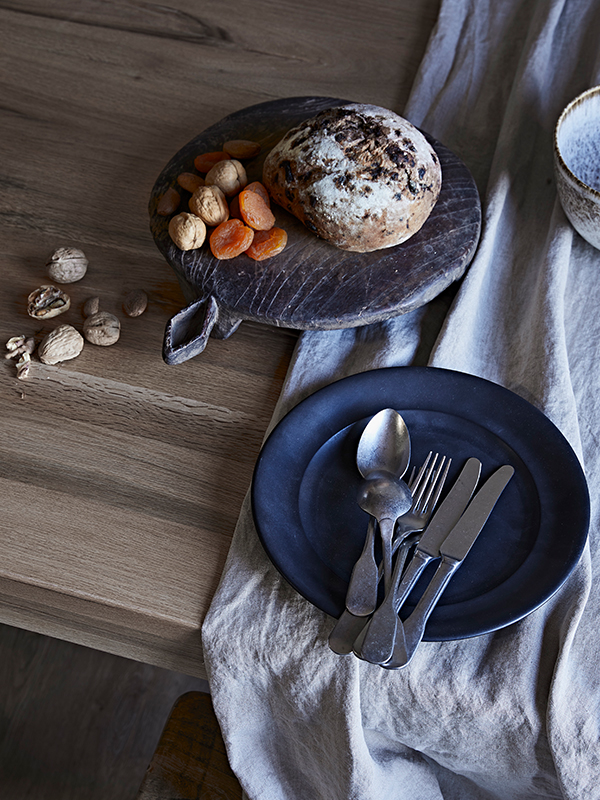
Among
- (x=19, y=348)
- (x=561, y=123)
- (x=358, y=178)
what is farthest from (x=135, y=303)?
(x=561, y=123)

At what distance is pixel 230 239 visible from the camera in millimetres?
630

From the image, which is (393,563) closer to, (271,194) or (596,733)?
(596,733)

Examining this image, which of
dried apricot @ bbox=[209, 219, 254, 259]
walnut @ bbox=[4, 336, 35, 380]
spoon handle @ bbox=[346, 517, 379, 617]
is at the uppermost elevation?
dried apricot @ bbox=[209, 219, 254, 259]

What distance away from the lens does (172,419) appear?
2.05 ft

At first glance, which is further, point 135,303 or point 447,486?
point 135,303

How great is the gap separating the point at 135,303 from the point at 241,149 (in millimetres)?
201

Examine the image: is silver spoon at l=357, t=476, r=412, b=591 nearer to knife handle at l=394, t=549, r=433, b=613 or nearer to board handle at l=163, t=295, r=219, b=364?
knife handle at l=394, t=549, r=433, b=613

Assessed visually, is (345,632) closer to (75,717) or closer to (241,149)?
(241,149)

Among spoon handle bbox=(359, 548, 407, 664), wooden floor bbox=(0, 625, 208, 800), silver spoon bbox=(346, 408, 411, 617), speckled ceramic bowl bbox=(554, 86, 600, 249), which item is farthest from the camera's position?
wooden floor bbox=(0, 625, 208, 800)

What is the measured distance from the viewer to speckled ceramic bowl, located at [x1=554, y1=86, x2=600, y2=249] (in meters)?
0.64

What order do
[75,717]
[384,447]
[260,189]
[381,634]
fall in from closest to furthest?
[381,634] → [384,447] → [260,189] → [75,717]

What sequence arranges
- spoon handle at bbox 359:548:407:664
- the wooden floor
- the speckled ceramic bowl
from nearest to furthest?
1. spoon handle at bbox 359:548:407:664
2. the speckled ceramic bowl
3. the wooden floor

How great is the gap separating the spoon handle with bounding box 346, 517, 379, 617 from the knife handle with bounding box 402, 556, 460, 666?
29 millimetres

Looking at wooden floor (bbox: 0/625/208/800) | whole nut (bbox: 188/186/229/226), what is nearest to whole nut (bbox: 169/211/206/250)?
whole nut (bbox: 188/186/229/226)
